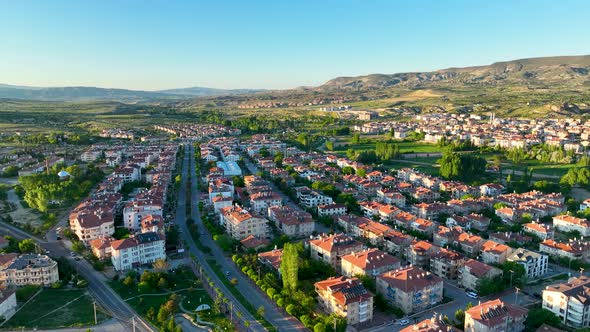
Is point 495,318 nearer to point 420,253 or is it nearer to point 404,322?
point 404,322

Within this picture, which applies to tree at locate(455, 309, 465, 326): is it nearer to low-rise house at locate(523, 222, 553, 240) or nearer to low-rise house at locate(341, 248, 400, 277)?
low-rise house at locate(341, 248, 400, 277)

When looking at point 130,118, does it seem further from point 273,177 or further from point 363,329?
point 363,329

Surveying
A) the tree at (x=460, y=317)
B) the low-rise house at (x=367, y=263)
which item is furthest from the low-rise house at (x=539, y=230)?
the tree at (x=460, y=317)

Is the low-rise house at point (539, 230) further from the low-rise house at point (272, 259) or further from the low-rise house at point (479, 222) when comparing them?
the low-rise house at point (272, 259)

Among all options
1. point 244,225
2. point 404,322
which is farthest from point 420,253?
point 244,225

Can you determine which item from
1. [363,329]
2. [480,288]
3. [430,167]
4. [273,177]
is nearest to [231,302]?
[363,329]

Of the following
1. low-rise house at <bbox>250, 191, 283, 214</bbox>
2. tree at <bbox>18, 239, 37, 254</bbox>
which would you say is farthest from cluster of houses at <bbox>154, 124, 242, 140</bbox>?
tree at <bbox>18, 239, 37, 254</bbox>
